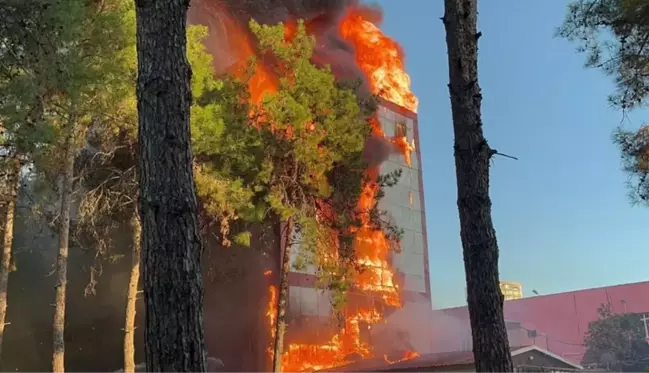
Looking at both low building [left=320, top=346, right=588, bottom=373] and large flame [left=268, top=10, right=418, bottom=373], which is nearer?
low building [left=320, top=346, right=588, bottom=373]

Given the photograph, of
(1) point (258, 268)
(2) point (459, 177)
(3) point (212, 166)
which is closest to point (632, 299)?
(1) point (258, 268)

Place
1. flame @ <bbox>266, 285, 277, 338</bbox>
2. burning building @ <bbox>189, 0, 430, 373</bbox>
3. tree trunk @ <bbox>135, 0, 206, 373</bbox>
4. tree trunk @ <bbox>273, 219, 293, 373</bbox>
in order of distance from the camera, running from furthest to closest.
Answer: burning building @ <bbox>189, 0, 430, 373</bbox>
flame @ <bbox>266, 285, 277, 338</bbox>
tree trunk @ <bbox>273, 219, 293, 373</bbox>
tree trunk @ <bbox>135, 0, 206, 373</bbox>

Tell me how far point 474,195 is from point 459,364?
13.0m

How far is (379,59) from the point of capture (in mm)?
30641

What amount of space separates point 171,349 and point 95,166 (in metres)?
14.2

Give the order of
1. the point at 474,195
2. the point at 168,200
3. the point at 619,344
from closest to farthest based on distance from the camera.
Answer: the point at 168,200, the point at 474,195, the point at 619,344

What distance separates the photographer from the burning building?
2303 cm

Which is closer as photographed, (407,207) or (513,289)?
(407,207)

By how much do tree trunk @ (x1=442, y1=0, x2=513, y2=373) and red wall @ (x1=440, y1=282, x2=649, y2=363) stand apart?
32.3 meters

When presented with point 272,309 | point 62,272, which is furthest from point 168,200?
point 272,309

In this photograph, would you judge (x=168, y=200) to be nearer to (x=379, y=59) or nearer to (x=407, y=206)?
(x=407, y=206)

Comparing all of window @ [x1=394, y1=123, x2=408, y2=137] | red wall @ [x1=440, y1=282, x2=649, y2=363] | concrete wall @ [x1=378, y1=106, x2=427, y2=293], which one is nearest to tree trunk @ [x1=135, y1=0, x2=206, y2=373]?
concrete wall @ [x1=378, y1=106, x2=427, y2=293]

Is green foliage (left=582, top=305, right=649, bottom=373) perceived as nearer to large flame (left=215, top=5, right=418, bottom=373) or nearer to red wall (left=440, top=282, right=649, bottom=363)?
red wall (left=440, top=282, right=649, bottom=363)

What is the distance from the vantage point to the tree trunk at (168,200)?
362 centimetres
